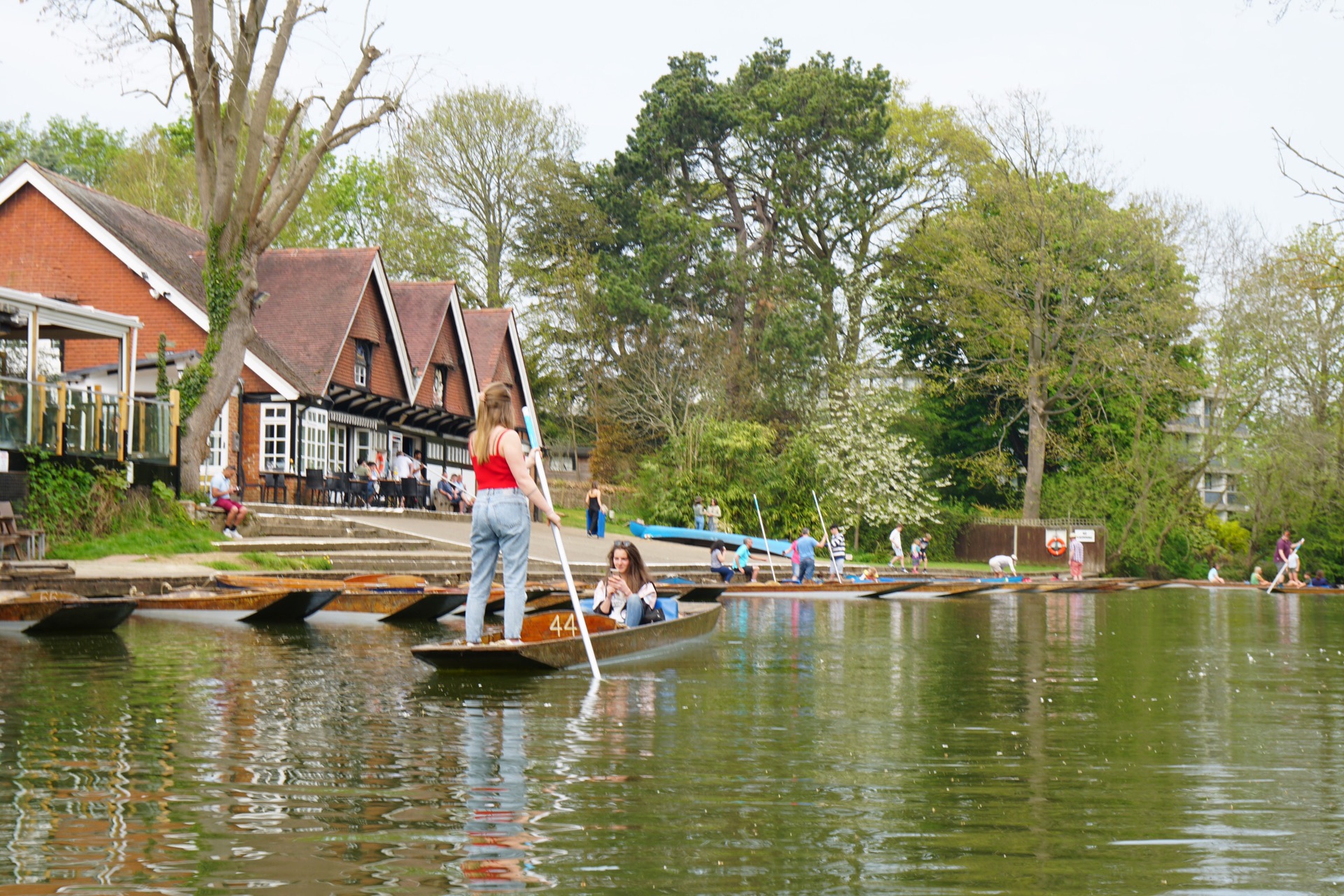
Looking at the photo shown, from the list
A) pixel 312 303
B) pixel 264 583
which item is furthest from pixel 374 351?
pixel 264 583

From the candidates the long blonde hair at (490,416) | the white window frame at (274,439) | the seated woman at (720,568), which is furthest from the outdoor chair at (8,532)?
the white window frame at (274,439)

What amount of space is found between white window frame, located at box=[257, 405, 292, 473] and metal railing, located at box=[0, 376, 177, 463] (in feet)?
29.9

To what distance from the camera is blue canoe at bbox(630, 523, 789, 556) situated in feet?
125

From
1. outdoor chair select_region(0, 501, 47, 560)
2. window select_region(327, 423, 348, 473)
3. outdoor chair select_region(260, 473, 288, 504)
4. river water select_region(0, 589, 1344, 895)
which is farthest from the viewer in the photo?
window select_region(327, 423, 348, 473)

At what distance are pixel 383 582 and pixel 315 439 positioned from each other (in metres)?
18.7

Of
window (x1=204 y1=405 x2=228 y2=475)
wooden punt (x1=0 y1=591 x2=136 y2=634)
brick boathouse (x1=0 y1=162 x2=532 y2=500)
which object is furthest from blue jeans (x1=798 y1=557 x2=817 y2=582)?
wooden punt (x1=0 y1=591 x2=136 y2=634)

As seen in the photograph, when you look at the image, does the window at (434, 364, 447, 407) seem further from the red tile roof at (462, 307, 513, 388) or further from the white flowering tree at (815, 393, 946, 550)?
the white flowering tree at (815, 393, 946, 550)

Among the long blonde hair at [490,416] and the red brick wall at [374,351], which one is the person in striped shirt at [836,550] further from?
the long blonde hair at [490,416]

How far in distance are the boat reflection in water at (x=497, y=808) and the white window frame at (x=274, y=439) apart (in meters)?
26.5

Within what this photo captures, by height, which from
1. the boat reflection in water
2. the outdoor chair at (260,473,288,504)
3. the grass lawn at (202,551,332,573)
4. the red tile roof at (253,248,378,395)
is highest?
the red tile roof at (253,248,378,395)

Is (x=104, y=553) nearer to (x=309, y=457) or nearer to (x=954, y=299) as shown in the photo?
(x=309, y=457)

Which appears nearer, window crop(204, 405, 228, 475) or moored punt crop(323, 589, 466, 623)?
moored punt crop(323, 589, 466, 623)

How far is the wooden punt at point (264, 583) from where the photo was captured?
15.5 m

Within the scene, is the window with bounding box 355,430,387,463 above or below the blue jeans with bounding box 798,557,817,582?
above
